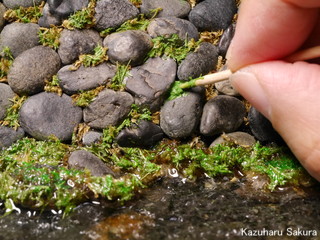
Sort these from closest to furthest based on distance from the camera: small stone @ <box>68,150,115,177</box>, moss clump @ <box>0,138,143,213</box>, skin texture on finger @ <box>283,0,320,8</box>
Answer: skin texture on finger @ <box>283,0,320,8</box> < moss clump @ <box>0,138,143,213</box> < small stone @ <box>68,150,115,177</box>

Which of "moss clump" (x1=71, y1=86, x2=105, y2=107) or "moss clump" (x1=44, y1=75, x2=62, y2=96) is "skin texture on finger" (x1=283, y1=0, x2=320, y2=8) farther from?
"moss clump" (x1=44, y1=75, x2=62, y2=96)

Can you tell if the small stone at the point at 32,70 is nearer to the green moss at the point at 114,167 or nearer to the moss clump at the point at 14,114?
the moss clump at the point at 14,114

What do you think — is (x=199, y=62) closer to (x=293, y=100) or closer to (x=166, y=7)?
(x=166, y=7)

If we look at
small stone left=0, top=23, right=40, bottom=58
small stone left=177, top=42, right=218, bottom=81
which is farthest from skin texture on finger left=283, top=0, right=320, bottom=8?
Result: small stone left=0, top=23, right=40, bottom=58

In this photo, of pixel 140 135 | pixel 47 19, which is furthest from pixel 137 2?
pixel 140 135

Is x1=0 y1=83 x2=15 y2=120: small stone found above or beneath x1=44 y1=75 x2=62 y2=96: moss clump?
beneath

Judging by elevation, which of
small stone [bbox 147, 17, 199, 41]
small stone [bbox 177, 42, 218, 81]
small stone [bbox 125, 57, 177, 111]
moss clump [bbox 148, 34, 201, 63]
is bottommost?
small stone [bbox 125, 57, 177, 111]

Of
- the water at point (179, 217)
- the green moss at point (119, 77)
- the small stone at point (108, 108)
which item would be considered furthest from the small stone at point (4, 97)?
the water at point (179, 217)

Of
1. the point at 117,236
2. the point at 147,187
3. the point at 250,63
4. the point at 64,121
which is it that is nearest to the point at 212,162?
the point at 147,187
